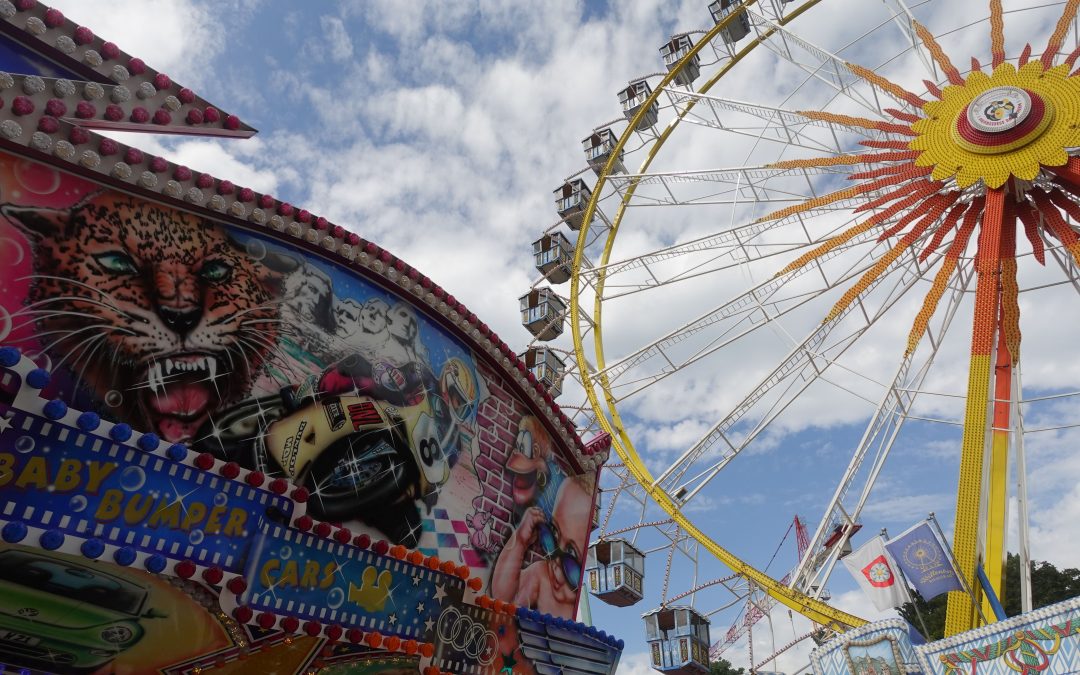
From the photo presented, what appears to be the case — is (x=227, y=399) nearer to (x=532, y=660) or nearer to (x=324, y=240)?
(x=324, y=240)

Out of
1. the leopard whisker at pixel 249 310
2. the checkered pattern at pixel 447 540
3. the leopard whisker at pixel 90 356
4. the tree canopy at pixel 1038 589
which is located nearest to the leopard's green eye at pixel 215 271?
the leopard whisker at pixel 249 310

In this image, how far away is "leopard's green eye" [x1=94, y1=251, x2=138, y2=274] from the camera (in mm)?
4871

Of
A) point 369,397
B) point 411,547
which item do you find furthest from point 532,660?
point 369,397

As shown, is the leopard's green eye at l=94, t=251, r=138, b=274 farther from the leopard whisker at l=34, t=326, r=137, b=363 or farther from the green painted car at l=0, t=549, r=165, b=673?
the green painted car at l=0, t=549, r=165, b=673

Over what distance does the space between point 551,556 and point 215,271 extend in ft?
14.7

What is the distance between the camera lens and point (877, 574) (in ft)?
30.2

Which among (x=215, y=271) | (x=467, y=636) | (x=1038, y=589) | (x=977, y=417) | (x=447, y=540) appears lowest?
(x=467, y=636)

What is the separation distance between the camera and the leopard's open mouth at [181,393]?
4.98 m

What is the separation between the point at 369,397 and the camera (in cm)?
649

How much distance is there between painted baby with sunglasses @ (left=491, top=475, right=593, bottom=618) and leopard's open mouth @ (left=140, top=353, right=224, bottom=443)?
3295mm

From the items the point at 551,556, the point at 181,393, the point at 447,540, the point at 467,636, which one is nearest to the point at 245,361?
the point at 181,393

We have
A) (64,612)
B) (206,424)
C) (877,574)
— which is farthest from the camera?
(877,574)

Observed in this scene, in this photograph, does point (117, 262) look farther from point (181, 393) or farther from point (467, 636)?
point (467, 636)

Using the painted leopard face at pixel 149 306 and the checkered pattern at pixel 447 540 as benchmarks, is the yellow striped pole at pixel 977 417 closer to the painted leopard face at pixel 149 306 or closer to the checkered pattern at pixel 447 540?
the checkered pattern at pixel 447 540
